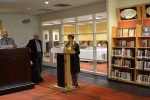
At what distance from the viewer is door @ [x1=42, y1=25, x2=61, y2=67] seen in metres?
10.2

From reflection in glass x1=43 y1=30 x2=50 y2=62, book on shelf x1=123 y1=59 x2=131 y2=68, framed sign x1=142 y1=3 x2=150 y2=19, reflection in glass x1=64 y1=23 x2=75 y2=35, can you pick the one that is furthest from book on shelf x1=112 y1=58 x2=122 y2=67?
reflection in glass x1=43 y1=30 x2=50 y2=62

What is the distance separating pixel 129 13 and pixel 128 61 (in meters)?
1.65

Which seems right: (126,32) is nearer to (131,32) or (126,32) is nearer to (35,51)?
(131,32)

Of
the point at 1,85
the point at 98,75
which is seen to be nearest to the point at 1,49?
the point at 1,85

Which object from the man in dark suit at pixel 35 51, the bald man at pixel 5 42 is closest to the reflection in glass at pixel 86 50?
the man in dark suit at pixel 35 51

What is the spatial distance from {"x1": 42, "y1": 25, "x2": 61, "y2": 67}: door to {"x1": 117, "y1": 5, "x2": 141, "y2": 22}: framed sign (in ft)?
12.8

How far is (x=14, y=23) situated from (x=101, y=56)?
A: 5135 millimetres

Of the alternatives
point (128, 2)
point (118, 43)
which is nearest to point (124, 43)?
point (118, 43)

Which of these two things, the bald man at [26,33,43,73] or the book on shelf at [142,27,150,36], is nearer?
the book on shelf at [142,27,150,36]

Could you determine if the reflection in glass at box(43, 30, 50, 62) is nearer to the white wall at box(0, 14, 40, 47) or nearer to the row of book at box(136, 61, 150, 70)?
the white wall at box(0, 14, 40, 47)

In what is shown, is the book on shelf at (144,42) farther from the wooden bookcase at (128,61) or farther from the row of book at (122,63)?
the row of book at (122,63)

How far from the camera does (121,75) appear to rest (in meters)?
6.67

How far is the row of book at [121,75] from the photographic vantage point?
6474 mm

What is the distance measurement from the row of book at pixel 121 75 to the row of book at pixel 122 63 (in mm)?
239
